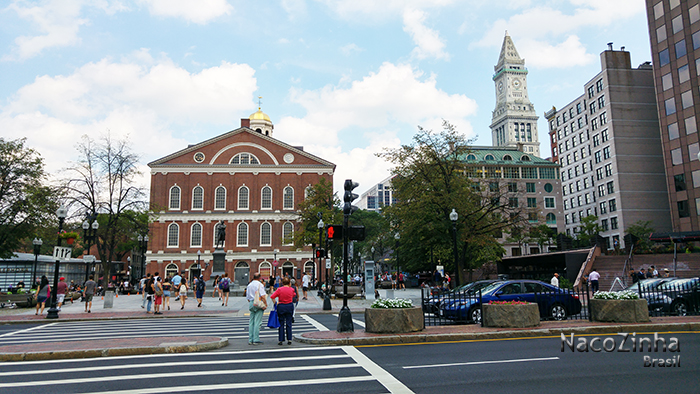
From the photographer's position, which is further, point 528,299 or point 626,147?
point 626,147

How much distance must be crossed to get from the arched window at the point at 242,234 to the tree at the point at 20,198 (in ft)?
106

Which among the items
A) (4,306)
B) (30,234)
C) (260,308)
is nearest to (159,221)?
(30,234)

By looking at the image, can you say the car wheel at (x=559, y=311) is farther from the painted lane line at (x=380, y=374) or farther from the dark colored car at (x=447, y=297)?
the painted lane line at (x=380, y=374)

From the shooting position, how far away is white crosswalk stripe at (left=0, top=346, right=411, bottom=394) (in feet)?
23.5

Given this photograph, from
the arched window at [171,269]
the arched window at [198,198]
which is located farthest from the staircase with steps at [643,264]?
the arched window at [171,269]

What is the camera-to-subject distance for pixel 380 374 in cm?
794

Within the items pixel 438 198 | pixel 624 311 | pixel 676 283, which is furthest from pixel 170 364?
pixel 438 198

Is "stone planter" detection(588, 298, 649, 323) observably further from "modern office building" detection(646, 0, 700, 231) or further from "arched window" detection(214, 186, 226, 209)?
"arched window" detection(214, 186, 226, 209)

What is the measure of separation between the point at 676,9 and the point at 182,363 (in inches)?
2515

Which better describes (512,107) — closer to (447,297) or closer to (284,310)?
(447,297)

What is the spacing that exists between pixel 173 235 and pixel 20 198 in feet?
106

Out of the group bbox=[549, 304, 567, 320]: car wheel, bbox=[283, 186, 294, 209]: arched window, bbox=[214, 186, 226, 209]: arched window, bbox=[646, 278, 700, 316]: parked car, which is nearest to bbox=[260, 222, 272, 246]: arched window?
bbox=[283, 186, 294, 209]: arched window

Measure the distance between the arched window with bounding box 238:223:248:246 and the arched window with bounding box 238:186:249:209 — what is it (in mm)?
2719

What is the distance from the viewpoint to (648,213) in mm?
65625
